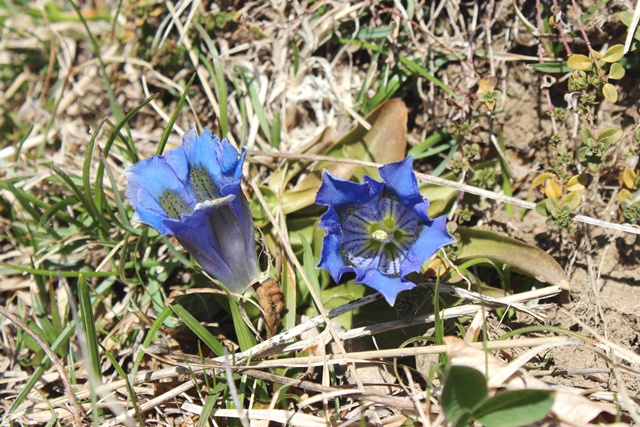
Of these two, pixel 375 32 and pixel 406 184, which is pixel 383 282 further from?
pixel 375 32

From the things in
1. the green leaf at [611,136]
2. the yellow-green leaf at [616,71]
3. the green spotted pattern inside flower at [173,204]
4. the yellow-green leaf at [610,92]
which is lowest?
the green leaf at [611,136]

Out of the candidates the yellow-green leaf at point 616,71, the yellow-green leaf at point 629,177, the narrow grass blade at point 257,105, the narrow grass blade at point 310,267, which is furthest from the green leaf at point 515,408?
the narrow grass blade at point 257,105

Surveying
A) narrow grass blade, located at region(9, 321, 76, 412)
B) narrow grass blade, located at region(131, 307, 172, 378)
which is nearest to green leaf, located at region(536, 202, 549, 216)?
narrow grass blade, located at region(131, 307, 172, 378)

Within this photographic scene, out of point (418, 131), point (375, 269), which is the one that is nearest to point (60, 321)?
Result: point (375, 269)

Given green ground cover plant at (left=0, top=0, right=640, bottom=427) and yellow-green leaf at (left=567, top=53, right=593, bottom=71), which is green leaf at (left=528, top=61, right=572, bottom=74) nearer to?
green ground cover plant at (left=0, top=0, right=640, bottom=427)

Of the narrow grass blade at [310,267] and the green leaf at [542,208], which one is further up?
the green leaf at [542,208]

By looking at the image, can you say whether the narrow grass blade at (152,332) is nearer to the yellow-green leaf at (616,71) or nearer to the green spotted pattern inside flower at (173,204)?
the green spotted pattern inside flower at (173,204)

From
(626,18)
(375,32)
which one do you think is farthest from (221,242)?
(626,18)

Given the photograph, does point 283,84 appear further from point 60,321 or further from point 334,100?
Answer: point 60,321
